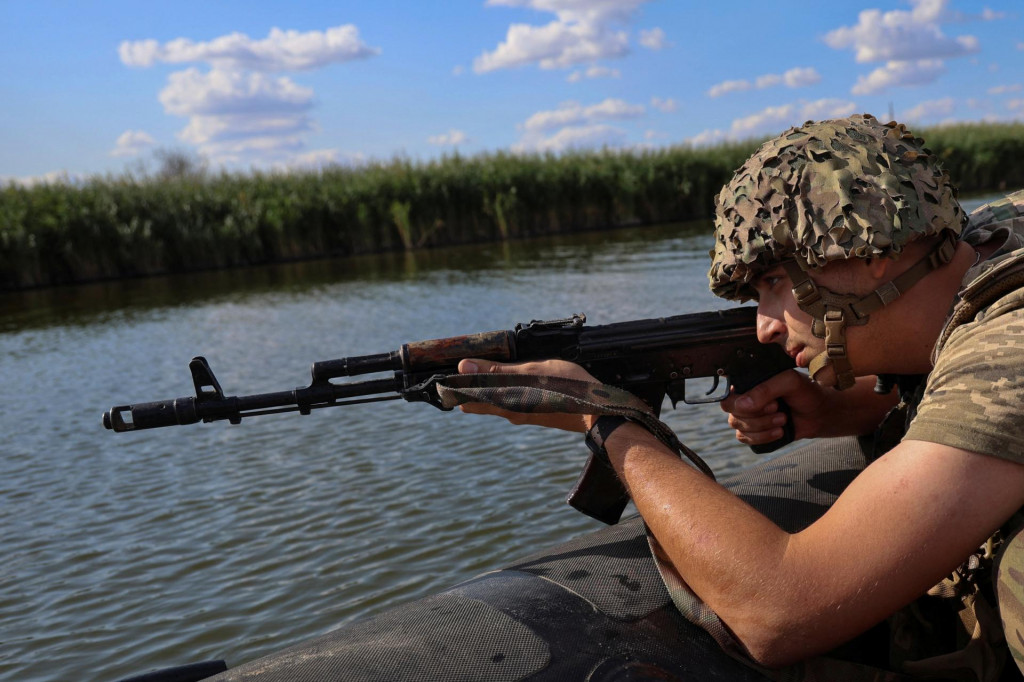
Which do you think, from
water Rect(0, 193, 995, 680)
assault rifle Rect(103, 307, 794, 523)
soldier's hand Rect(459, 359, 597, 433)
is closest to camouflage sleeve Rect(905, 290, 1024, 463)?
soldier's hand Rect(459, 359, 597, 433)

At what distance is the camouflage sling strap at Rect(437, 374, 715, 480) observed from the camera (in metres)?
2.39

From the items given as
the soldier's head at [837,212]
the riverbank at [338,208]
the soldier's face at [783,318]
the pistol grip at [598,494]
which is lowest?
the pistol grip at [598,494]

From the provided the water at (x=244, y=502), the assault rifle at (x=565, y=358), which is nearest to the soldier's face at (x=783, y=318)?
the assault rifle at (x=565, y=358)

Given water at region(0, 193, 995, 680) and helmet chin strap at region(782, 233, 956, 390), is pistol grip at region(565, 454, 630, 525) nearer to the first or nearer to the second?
helmet chin strap at region(782, 233, 956, 390)

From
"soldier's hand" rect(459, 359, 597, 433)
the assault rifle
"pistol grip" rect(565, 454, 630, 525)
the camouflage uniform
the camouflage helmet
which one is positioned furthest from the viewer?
the assault rifle

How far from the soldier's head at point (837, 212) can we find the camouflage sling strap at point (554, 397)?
1.43 ft

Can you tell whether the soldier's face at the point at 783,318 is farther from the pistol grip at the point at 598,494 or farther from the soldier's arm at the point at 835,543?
the pistol grip at the point at 598,494

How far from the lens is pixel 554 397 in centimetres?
247

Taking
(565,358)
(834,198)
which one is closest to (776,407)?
(565,358)

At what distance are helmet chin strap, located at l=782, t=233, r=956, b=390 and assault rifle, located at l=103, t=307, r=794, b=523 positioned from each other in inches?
31.5

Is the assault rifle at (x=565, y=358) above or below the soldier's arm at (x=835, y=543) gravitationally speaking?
above

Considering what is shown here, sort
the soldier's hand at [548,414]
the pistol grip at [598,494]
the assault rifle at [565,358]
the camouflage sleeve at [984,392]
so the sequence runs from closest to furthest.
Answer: the camouflage sleeve at [984,392]
the soldier's hand at [548,414]
the pistol grip at [598,494]
the assault rifle at [565,358]

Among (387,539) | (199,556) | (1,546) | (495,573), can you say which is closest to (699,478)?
(495,573)

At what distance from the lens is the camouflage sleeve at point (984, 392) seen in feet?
5.63
